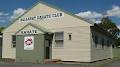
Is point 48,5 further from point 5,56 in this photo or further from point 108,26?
point 108,26

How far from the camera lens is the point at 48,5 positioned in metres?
24.3

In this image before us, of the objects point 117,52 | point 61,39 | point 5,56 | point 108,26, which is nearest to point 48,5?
point 61,39

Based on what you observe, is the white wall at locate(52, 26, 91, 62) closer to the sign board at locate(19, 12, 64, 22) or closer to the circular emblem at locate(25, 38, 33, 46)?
the sign board at locate(19, 12, 64, 22)

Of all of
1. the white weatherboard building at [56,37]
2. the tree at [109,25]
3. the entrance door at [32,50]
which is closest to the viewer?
the white weatherboard building at [56,37]

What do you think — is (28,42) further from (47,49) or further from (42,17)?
(42,17)

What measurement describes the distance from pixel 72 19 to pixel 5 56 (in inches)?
372

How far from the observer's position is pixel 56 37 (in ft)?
77.5

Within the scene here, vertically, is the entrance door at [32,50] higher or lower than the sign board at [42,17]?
lower

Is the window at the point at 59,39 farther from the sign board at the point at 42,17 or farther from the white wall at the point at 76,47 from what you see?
the sign board at the point at 42,17

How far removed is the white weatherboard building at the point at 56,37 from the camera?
Result: 2208 centimetres

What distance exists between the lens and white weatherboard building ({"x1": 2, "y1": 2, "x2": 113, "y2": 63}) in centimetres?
2208

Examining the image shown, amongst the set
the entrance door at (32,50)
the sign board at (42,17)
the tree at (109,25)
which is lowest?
the entrance door at (32,50)

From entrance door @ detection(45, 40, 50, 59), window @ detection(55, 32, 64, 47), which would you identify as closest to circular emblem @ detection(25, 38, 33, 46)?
entrance door @ detection(45, 40, 50, 59)

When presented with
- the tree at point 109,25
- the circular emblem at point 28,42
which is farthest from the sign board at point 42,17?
the tree at point 109,25
